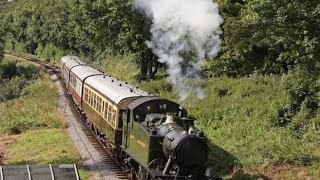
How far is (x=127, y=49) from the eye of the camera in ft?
113

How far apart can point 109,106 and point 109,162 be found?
250cm

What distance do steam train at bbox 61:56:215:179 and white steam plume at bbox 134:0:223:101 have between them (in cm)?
369

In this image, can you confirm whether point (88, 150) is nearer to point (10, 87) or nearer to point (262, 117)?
point (262, 117)

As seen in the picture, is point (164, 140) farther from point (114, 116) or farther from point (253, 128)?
point (253, 128)

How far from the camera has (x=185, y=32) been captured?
797 inches

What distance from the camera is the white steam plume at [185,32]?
18625mm

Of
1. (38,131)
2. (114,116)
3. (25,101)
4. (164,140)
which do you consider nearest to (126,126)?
(114,116)

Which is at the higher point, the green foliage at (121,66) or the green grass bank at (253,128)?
the green foliage at (121,66)

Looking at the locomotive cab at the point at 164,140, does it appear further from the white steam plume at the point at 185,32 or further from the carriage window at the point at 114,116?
the white steam plume at the point at 185,32

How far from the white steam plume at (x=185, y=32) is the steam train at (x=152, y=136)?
145 inches

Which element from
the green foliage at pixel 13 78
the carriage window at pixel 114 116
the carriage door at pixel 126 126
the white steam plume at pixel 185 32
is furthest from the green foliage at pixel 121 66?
the carriage door at pixel 126 126

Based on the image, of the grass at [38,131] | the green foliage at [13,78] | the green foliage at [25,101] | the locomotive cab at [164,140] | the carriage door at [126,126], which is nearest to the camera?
the locomotive cab at [164,140]

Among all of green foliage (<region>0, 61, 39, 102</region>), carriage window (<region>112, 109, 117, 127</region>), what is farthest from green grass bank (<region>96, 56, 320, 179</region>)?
green foliage (<region>0, 61, 39, 102</region>)

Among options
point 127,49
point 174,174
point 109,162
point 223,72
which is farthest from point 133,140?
point 127,49
